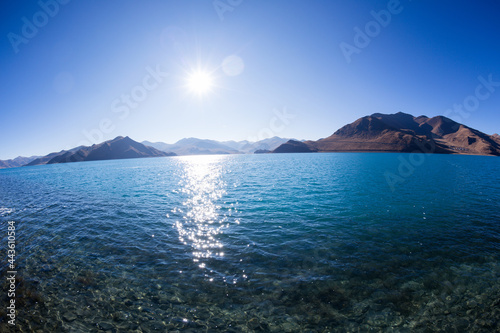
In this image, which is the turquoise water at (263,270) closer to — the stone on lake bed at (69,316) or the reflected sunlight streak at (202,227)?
the stone on lake bed at (69,316)

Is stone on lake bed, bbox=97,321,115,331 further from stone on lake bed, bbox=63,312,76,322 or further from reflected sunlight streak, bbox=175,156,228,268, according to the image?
reflected sunlight streak, bbox=175,156,228,268

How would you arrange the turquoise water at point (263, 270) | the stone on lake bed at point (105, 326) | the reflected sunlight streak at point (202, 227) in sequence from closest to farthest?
the stone on lake bed at point (105, 326)
the turquoise water at point (263, 270)
the reflected sunlight streak at point (202, 227)

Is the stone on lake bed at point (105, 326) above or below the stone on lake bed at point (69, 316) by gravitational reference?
below

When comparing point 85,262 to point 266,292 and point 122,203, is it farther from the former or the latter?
point 122,203

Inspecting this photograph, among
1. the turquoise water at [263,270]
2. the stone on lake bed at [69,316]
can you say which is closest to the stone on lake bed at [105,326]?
the turquoise water at [263,270]

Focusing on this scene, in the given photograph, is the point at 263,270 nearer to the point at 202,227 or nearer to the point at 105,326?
the point at 105,326

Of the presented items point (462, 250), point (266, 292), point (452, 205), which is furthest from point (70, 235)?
point (452, 205)

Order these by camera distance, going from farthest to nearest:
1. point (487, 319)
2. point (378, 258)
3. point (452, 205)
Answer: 1. point (452, 205)
2. point (378, 258)
3. point (487, 319)

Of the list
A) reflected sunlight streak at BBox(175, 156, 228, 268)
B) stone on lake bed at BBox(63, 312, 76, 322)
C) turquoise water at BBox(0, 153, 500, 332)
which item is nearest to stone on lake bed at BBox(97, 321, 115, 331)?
turquoise water at BBox(0, 153, 500, 332)

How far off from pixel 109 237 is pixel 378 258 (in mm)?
A: 19983


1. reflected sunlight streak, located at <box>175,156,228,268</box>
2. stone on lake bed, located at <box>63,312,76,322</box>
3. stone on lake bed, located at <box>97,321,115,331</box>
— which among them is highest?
reflected sunlight streak, located at <box>175,156,228,268</box>

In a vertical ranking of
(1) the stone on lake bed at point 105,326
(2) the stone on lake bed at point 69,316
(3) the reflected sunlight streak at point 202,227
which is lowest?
(1) the stone on lake bed at point 105,326

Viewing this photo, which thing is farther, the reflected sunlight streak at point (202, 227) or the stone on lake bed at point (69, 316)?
the reflected sunlight streak at point (202, 227)

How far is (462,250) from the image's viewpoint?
12688 mm
